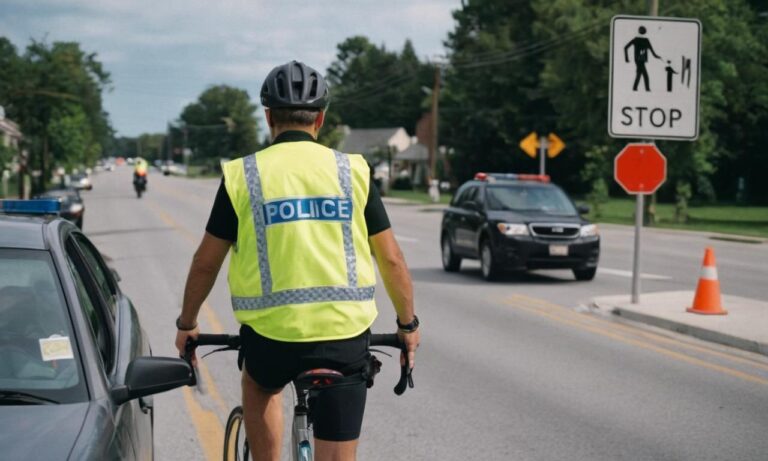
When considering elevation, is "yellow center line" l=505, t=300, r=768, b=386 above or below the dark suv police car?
below

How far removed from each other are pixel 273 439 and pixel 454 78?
8028 centimetres

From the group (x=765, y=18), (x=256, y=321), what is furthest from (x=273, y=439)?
(x=765, y=18)

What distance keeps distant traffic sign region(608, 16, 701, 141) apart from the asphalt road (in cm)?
251

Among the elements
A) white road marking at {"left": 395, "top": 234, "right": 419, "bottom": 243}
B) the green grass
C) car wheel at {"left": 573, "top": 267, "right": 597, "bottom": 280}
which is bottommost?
the green grass

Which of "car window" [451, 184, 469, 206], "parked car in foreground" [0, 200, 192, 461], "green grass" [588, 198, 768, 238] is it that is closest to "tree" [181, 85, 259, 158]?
"green grass" [588, 198, 768, 238]

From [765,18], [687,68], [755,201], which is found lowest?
[755,201]

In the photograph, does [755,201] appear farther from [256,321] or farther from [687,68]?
[256,321]

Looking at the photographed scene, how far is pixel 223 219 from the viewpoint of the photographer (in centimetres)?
336

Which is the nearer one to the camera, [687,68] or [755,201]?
[687,68]

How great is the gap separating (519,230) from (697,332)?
568 centimetres

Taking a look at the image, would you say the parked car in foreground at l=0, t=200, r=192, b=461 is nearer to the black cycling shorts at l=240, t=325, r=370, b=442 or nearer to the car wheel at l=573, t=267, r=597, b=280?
the black cycling shorts at l=240, t=325, r=370, b=442

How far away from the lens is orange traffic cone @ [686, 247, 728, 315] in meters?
11.8

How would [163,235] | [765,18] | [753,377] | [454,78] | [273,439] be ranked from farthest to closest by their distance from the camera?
1. [454,78]
2. [765,18]
3. [163,235]
4. [753,377]
5. [273,439]

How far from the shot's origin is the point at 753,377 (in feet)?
27.7
